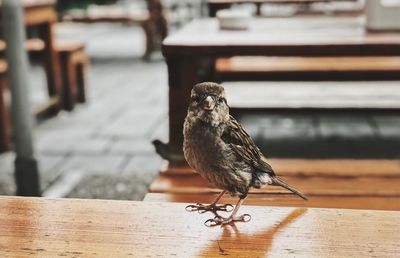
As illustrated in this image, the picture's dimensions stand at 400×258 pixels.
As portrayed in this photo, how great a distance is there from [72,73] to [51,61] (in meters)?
0.37

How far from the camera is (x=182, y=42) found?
102 inches

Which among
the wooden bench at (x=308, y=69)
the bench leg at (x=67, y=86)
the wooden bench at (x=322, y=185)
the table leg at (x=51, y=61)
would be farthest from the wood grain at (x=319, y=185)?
the bench leg at (x=67, y=86)

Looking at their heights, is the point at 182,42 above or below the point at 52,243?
above

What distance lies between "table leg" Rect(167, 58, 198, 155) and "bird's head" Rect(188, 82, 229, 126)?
1.24 m

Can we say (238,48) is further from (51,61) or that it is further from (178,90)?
(51,61)

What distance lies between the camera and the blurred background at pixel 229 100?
3.29 m

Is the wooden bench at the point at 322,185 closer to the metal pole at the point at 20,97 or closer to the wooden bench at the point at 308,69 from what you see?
the wooden bench at the point at 308,69

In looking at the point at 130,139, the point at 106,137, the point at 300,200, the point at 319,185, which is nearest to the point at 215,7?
the point at 130,139

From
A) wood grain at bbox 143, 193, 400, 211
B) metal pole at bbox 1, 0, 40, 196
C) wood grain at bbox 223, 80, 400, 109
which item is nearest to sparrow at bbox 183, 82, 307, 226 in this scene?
wood grain at bbox 143, 193, 400, 211

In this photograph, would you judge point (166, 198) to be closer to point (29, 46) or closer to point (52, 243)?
point (52, 243)

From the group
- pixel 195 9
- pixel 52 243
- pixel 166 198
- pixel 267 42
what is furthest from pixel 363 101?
pixel 195 9

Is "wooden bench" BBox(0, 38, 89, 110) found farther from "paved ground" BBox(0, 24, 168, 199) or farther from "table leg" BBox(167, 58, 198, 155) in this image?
"table leg" BBox(167, 58, 198, 155)

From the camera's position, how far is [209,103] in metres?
1.25

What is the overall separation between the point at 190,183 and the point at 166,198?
0.22 meters
